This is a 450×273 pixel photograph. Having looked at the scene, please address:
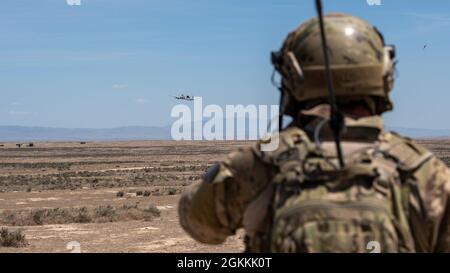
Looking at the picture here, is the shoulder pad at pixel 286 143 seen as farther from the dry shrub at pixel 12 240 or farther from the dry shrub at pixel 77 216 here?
the dry shrub at pixel 77 216

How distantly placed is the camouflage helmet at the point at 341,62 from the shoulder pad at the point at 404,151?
8.2 inches

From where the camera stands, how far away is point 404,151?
2637 millimetres

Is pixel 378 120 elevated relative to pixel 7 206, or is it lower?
elevated

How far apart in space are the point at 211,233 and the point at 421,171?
3.15 ft

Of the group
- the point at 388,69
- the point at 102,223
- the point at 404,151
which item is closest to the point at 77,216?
the point at 102,223

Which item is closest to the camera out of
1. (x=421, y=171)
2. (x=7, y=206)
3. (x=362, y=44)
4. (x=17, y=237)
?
(x=421, y=171)

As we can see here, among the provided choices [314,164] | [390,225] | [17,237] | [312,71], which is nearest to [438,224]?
[390,225]

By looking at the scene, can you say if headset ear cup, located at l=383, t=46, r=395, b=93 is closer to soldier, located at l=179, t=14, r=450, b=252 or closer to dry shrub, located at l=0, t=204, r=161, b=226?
soldier, located at l=179, t=14, r=450, b=252

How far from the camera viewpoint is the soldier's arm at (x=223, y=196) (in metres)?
2.75

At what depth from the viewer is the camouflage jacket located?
8.46 ft

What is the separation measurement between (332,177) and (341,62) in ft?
1.69
